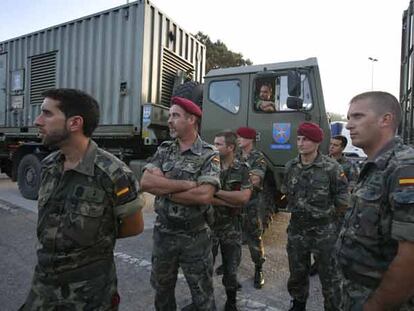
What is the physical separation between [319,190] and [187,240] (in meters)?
1.31

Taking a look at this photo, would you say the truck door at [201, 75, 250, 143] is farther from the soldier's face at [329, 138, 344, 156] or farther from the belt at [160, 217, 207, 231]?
the belt at [160, 217, 207, 231]

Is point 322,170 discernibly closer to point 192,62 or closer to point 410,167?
point 410,167

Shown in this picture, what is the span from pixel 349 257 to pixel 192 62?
21.0 feet

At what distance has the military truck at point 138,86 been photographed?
5.22m

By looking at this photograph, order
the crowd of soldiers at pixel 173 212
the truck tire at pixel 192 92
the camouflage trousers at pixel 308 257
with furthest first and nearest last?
the truck tire at pixel 192 92, the camouflage trousers at pixel 308 257, the crowd of soldiers at pixel 173 212

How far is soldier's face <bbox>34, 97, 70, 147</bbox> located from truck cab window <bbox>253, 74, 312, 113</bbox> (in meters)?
3.78

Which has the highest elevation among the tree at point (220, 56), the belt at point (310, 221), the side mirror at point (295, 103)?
the tree at point (220, 56)

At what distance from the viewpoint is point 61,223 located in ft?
5.61

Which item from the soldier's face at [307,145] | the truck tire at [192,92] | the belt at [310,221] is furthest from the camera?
the truck tire at [192,92]

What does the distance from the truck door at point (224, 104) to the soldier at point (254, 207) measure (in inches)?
46.4

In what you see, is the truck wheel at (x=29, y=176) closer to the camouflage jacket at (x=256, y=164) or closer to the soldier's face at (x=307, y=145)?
the camouflage jacket at (x=256, y=164)

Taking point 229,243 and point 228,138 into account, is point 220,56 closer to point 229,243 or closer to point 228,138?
point 228,138

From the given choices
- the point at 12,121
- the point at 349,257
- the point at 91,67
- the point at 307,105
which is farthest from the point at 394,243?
the point at 12,121

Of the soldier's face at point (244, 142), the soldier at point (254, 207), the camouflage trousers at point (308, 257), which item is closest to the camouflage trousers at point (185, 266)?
the camouflage trousers at point (308, 257)
